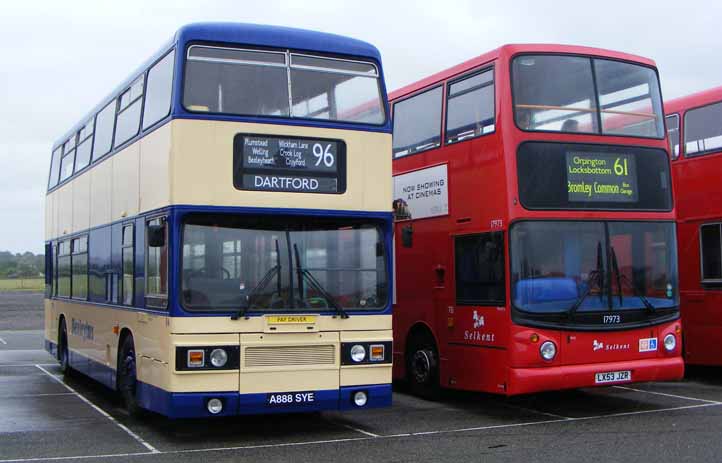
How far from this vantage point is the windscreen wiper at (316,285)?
10906mm

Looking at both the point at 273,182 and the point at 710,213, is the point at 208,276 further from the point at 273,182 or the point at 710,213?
the point at 710,213

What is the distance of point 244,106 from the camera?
11.0 meters

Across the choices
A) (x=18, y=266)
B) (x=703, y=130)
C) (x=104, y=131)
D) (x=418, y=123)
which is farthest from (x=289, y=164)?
(x=18, y=266)

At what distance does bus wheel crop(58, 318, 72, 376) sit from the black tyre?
16.9 feet

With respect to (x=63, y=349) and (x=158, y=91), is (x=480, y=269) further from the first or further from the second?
(x=63, y=349)

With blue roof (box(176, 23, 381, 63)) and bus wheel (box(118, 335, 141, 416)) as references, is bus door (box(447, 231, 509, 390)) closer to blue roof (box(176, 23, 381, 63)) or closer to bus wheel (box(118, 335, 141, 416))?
blue roof (box(176, 23, 381, 63))

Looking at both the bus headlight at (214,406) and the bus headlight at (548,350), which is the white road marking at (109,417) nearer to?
the bus headlight at (214,406)

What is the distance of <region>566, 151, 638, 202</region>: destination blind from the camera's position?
499 inches

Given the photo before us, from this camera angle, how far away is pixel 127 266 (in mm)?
12781

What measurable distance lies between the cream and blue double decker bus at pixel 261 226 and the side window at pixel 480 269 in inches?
72.4

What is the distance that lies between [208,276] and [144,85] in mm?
3322

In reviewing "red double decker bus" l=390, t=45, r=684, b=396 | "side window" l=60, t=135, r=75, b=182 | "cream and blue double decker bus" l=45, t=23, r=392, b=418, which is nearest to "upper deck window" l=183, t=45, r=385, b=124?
"cream and blue double decker bus" l=45, t=23, r=392, b=418

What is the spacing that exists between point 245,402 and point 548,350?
3883mm

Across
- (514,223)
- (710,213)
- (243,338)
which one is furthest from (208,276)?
(710,213)
